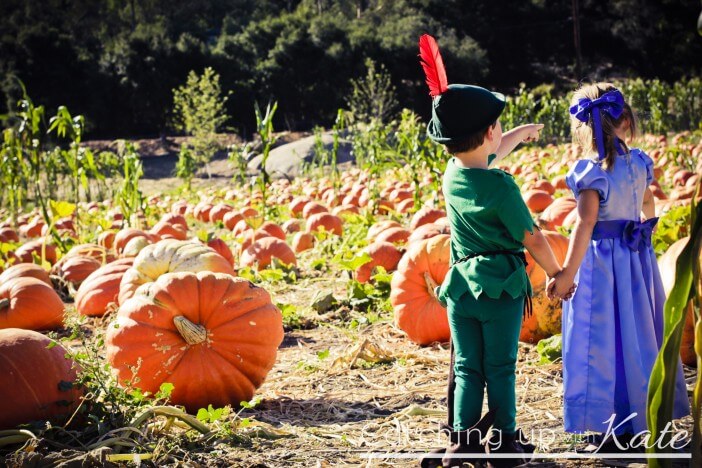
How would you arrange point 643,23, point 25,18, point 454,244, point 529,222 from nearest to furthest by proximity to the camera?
1. point 529,222
2. point 454,244
3. point 643,23
4. point 25,18

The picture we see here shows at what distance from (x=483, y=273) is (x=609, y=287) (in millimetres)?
598

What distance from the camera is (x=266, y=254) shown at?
6668 mm

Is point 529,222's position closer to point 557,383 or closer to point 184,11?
point 557,383

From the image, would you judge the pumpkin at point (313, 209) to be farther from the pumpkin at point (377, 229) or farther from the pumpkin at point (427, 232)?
the pumpkin at point (427, 232)

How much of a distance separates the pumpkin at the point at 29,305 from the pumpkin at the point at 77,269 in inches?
37.8

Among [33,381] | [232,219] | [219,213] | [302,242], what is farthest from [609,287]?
[219,213]

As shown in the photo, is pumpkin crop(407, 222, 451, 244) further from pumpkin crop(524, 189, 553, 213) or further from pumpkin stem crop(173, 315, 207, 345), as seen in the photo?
pumpkin crop(524, 189, 553, 213)

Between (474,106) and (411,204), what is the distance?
6.57m

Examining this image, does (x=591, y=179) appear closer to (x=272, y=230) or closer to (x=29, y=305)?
(x=29, y=305)

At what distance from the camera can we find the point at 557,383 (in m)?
3.40

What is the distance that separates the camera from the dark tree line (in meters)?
30.3

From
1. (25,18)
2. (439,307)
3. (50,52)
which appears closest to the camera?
(439,307)

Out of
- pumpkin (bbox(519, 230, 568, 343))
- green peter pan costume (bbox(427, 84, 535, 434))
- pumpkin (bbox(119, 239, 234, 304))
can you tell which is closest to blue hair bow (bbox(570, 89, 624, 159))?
green peter pan costume (bbox(427, 84, 535, 434))

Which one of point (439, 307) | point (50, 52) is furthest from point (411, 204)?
point (50, 52)
